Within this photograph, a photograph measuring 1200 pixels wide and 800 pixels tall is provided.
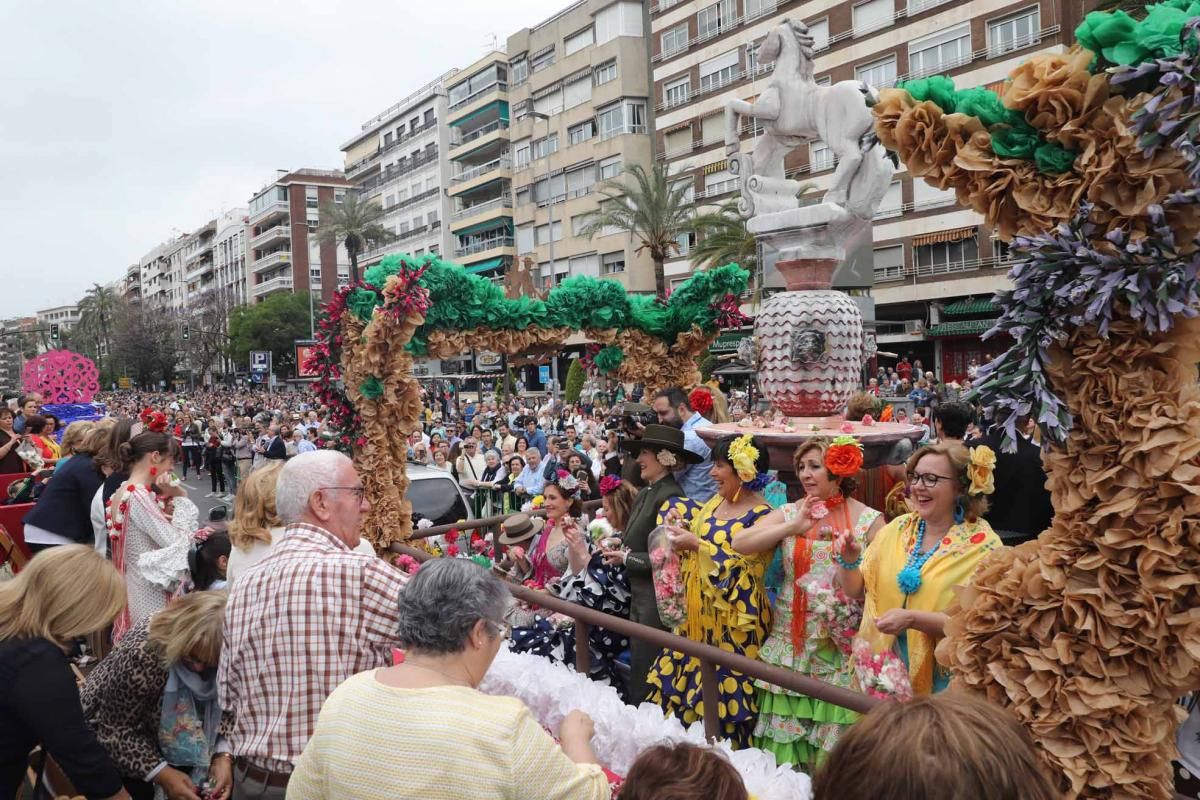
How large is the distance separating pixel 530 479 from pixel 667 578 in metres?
7.11

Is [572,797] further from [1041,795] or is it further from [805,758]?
[805,758]

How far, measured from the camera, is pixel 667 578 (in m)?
4.29

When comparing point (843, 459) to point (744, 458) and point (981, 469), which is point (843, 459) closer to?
point (744, 458)

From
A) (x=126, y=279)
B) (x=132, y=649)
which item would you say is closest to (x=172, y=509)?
(x=132, y=649)

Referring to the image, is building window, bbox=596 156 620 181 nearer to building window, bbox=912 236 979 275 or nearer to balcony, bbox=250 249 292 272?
building window, bbox=912 236 979 275

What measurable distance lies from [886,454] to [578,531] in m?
2.34

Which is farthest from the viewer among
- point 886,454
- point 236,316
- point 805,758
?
point 236,316

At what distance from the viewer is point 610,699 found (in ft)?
12.6

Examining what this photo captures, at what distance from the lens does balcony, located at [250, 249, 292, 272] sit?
3287 inches

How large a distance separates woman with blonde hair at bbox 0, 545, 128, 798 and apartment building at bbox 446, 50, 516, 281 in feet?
157

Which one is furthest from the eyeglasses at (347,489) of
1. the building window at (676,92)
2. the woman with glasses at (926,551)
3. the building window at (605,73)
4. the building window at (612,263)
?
the building window at (605,73)

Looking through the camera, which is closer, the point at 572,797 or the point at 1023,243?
the point at 572,797

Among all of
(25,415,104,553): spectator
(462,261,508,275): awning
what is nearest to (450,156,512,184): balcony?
(462,261,508,275): awning

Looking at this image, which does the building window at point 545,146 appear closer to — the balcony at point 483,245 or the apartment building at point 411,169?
the balcony at point 483,245
